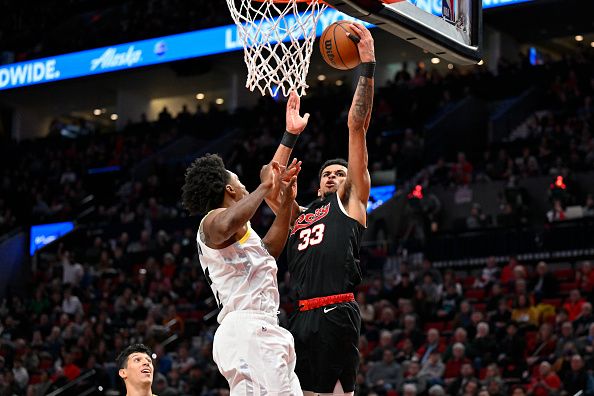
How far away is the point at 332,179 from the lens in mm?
6824

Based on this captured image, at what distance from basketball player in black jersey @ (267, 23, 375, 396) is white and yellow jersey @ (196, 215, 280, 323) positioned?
1.94ft

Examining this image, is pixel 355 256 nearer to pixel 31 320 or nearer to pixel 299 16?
pixel 299 16

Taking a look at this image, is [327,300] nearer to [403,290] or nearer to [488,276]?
[403,290]

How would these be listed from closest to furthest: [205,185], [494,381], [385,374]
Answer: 1. [205,185]
2. [494,381]
3. [385,374]

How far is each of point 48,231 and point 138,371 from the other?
19099mm

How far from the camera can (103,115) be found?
1416 inches

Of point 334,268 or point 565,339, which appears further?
point 565,339

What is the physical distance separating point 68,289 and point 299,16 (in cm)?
1421

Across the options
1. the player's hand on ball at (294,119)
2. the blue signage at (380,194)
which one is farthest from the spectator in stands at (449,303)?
the player's hand on ball at (294,119)

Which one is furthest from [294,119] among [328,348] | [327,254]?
[328,348]

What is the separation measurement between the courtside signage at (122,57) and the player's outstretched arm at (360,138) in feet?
66.0

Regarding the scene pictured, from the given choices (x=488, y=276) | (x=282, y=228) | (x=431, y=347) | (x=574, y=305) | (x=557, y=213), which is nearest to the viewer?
(x=282, y=228)

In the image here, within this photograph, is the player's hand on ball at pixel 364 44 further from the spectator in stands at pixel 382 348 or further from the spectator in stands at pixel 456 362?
the spectator in stands at pixel 382 348

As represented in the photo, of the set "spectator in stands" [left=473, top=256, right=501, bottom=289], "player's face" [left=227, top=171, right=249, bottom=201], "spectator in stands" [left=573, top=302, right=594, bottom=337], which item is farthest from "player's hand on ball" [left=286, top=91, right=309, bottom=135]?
"spectator in stands" [left=473, top=256, right=501, bottom=289]
